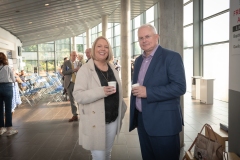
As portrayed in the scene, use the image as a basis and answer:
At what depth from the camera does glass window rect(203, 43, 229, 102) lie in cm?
845

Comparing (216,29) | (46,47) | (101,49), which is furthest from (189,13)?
(46,47)

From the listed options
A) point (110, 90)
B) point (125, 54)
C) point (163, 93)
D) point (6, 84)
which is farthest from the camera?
point (125, 54)

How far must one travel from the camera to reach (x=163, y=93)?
5.76ft

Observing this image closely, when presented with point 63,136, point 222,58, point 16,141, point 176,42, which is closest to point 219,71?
point 222,58

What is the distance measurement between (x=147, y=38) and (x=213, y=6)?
8.25 m

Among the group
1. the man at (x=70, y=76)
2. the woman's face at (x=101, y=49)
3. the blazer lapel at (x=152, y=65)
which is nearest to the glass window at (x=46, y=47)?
the man at (x=70, y=76)

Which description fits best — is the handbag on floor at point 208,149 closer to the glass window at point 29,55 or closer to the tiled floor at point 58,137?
the tiled floor at point 58,137

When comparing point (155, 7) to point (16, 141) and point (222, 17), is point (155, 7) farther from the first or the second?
point (16, 141)

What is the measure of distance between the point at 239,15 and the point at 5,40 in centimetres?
1439

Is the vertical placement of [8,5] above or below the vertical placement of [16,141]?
above

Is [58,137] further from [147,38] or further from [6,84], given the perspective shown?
[147,38]

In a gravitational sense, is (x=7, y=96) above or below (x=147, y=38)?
below

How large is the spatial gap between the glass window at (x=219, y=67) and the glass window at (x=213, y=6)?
131 cm

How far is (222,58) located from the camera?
871cm
